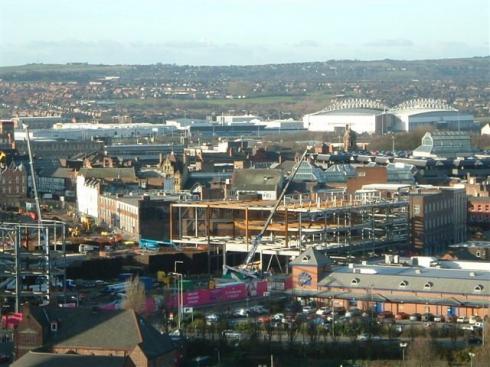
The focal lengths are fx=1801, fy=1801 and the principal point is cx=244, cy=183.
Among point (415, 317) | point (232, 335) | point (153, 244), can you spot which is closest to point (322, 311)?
point (415, 317)

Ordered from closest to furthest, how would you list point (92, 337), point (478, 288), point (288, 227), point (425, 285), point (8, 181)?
point (92, 337), point (478, 288), point (425, 285), point (288, 227), point (8, 181)

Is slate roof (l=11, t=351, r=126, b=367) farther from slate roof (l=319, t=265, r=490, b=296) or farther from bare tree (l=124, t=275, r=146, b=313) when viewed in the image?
slate roof (l=319, t=265, r=490, b=296)

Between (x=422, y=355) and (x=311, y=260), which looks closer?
(x=422, y=355)

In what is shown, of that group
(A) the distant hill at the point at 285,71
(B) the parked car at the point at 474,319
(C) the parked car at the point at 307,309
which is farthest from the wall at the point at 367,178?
(A) the distant hill at the point at 285,71

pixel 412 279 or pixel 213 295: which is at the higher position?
pixel 412 279

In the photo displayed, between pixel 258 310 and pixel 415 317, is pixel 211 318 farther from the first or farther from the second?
pixel 415 317

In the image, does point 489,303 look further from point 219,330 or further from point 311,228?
point 311,228
